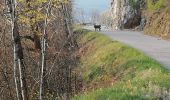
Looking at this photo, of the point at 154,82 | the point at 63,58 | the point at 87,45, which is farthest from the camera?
the point at 87,45

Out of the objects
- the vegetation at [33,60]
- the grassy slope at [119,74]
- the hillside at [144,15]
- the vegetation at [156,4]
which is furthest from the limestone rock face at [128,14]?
the vegetation at [33,60]

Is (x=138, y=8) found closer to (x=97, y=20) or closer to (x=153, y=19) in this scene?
(x=153, y=19)

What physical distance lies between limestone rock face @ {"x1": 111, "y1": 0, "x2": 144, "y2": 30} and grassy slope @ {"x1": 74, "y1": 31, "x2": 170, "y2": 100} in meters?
18.4

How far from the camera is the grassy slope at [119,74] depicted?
12.7m

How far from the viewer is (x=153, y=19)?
1761 inches

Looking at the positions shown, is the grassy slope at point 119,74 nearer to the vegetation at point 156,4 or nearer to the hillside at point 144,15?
the hillside at point 144,15

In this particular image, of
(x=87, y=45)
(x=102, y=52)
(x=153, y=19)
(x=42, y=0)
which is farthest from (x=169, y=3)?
(x=42, y=0)

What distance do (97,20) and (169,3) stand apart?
280 ft

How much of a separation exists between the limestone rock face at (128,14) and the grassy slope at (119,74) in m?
18.4

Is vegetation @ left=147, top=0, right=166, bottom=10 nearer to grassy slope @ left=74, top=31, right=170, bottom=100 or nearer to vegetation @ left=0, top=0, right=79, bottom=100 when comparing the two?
grassy slope @ left=74, top=31, right=170, bottom=100

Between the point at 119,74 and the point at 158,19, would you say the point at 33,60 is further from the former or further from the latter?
the point at 158,19

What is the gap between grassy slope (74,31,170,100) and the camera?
498 inches

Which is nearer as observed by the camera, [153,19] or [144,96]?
[144,96]

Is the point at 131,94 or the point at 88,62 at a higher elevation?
the point at 131,94
